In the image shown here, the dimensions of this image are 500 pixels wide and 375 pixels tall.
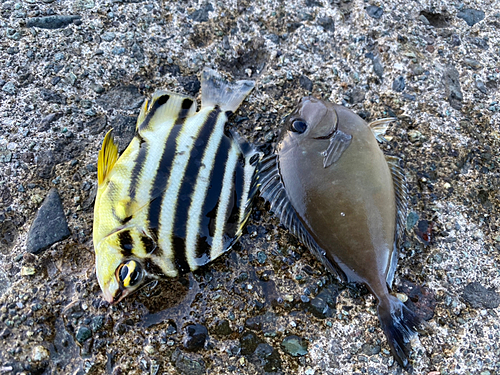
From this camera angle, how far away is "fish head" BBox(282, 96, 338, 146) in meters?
2.34

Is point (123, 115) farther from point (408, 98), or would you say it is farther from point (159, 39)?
point (408, 98)

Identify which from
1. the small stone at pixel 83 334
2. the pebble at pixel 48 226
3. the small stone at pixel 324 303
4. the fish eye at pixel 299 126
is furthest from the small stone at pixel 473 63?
the small stone at pixel 83 334

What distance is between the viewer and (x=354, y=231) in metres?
2.09

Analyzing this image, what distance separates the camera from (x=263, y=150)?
2.56m

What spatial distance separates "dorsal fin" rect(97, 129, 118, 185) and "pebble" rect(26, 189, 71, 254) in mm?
421

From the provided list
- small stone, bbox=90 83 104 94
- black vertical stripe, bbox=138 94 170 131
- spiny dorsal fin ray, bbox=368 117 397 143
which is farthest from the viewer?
small stone, bbox=90 83 104 94

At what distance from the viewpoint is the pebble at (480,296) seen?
2260 millimetres

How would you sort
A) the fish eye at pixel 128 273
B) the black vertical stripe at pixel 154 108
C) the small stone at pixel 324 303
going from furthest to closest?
the black vertical stripe at pixel 154 108 < the small stone at pixel 324 303 < the fish eye at pixel 128 273

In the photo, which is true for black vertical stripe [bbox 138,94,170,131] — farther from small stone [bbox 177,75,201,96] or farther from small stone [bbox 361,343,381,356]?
small stone [bbox 361,343,381,356]

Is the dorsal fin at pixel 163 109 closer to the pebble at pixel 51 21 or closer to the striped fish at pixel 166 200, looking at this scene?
the striped fish at pixel 166 200

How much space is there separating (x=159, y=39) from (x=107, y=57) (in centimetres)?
43

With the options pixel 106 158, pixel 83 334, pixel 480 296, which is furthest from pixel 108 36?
pixel 480 296

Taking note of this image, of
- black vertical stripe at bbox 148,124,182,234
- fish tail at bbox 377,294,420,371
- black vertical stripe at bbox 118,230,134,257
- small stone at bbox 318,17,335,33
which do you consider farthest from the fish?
small stone at bbox 318,17,335,33

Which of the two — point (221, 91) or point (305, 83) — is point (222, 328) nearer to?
point (221, 91)
